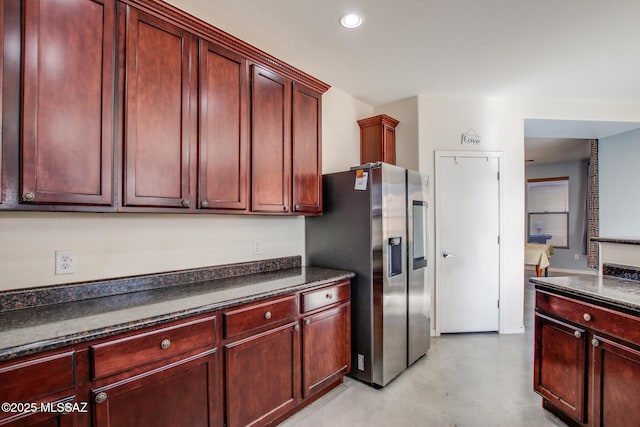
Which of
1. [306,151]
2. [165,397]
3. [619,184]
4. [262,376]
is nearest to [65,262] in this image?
[165,397]

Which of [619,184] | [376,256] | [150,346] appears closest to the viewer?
[150,346]

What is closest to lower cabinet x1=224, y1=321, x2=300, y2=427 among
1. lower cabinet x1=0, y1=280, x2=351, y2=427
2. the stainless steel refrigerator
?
lower cabinet x1=0, y1=280, x2=351, y2=427

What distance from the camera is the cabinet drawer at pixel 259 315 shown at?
65.1 inches

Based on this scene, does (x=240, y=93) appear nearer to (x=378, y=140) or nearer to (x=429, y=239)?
(x=378, y=140)

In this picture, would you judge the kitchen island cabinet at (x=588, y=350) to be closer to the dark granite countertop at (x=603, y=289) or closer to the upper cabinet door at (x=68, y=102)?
the dark granite countertop at (x=603, y=289)

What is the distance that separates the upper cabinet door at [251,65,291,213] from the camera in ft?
7.16

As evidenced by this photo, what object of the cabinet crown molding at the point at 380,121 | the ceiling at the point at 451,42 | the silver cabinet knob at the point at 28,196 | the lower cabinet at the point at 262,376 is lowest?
the lower cabinet at the point at 262,376

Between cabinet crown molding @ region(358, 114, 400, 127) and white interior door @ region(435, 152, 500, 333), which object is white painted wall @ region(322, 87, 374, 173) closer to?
cabinet crown molding @ region(358, 114, 400, 127)

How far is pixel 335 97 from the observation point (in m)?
3.32

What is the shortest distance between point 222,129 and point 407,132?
234cm

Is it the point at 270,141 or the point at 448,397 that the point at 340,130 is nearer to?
the point at 270,141

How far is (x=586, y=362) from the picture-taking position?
1.77 metres

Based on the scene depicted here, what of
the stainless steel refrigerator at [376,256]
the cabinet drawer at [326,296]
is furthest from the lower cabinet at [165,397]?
the stainless steel refrigerator at [376,256]

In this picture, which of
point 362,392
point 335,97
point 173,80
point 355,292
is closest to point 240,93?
point 173,80
